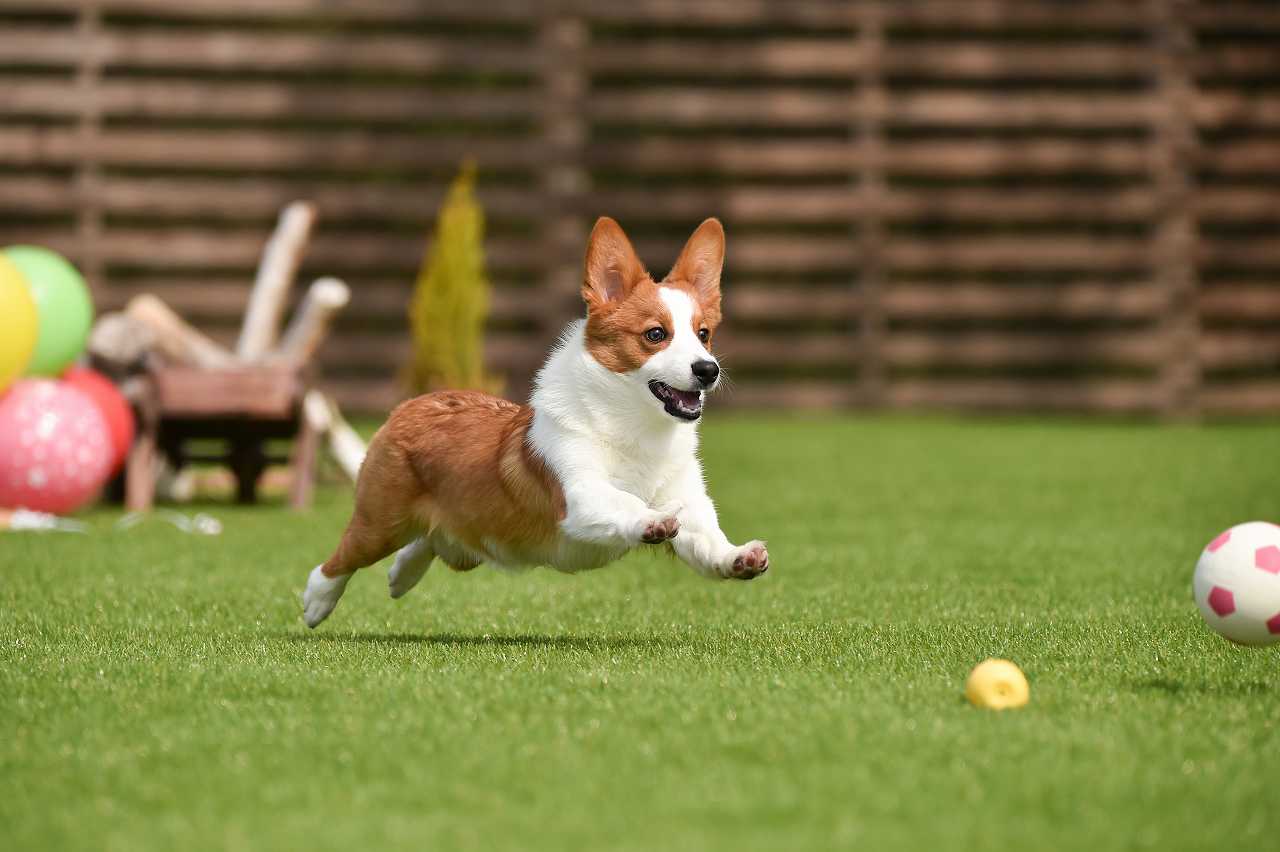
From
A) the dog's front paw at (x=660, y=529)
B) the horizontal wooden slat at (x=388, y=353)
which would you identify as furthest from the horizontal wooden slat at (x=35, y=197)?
the dog's front paw at (x=660, y=529)

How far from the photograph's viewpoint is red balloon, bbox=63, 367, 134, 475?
6555 mm

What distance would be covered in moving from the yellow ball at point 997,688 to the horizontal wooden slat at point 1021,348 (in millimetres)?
8131

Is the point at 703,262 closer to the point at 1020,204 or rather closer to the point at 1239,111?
the point at 1020,204

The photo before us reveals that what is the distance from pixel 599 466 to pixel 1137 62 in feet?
28.6

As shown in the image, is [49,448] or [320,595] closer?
[320,595]

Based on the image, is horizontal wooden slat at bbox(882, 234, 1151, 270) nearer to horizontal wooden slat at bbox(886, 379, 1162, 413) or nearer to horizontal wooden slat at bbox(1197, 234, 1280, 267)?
horizontal wooden slat at bbox(1197, 234, 1280, 267)

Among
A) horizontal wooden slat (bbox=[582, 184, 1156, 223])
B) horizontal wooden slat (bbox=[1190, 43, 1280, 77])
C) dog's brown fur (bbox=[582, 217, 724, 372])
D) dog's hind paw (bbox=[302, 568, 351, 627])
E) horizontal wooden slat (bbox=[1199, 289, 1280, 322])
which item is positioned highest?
horizontal wooden slat (bbox=[1190, 43, 1280, 77])

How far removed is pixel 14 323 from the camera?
5898 mm

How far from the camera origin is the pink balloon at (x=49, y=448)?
600 cm

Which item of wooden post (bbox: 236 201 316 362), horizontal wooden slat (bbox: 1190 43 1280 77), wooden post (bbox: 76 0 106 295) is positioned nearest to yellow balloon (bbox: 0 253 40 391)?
wooden post (bbox: 236 201 316 362)

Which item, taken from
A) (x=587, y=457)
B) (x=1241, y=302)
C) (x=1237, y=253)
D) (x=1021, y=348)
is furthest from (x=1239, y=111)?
(x=587, y=457)

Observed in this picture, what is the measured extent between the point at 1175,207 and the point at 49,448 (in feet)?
25.5

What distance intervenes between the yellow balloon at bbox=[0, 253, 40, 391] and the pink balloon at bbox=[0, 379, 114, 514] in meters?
0.12

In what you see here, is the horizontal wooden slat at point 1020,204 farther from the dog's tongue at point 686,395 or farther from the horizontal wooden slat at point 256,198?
the dog's tongue at point 686,395
